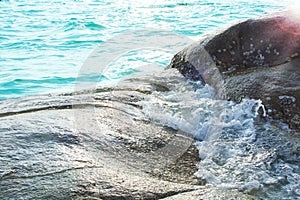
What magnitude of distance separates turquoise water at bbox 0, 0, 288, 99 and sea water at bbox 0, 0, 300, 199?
3cm

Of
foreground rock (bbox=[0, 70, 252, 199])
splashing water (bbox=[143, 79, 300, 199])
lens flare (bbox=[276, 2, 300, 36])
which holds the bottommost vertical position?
splashing water (bbox=[143, 79, 300, 199])

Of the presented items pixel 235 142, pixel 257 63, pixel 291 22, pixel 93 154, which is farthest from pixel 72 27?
pixel 93 154

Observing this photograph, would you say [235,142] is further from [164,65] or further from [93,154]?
[164,65]

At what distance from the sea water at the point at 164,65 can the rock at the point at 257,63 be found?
6.7 inches

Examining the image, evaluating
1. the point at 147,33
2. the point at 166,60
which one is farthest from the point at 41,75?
the point at 147,33

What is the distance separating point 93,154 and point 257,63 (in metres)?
2.48

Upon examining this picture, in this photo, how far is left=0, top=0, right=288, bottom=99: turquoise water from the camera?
9703mm

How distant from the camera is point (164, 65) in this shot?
9.57 metres

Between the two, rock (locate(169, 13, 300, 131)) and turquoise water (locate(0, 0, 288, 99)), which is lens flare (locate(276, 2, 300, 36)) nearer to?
rock (locate(169, 13, 300, 131))

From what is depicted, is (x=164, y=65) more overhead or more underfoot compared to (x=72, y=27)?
more underfoot

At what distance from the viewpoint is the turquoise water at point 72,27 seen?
9703 millimetres

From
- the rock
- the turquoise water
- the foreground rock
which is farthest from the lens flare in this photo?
the turquoise water

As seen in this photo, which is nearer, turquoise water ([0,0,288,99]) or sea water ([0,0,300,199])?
sea water ([0,0,300,199])

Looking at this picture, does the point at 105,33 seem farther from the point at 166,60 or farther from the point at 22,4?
the point at 22,4
